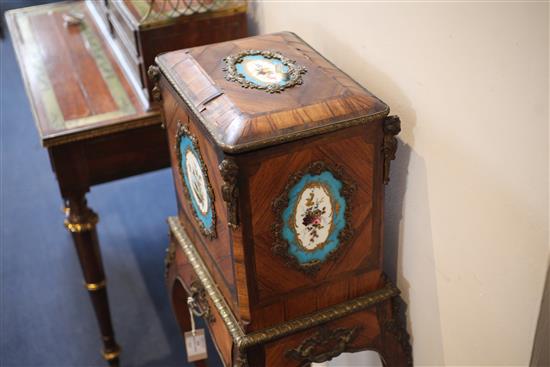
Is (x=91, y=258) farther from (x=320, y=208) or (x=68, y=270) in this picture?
(x=320, y=208)

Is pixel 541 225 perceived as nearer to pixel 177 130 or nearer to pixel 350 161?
pixel 350 161

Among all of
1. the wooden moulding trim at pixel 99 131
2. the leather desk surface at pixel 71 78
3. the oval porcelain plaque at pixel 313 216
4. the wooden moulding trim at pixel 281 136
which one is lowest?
the wooden moulding trim at pixel 99 131

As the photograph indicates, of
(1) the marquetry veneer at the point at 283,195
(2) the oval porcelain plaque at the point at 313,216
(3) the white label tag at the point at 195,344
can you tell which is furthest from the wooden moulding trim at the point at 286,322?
(3) the white label tag at the point at 195,344

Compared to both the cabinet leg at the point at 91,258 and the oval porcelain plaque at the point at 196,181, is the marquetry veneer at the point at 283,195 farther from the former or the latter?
the cabinet leg at the point at 91,258

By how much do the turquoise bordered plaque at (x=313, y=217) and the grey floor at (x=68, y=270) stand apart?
0.89 metres

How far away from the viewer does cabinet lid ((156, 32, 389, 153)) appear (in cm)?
93

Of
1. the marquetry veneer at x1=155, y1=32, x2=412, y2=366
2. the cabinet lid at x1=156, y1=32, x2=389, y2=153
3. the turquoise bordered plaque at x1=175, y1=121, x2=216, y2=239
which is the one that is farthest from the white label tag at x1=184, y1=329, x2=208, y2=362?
the cabinet lid at x1=156, y1=32, x2=389, y2=153

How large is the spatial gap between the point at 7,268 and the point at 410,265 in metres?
1.49

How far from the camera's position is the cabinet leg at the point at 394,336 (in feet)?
3.94

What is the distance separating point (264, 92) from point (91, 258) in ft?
2.69

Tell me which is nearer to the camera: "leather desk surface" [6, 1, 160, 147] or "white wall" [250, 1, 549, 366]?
"white wall" [250, 1, 549, 366]

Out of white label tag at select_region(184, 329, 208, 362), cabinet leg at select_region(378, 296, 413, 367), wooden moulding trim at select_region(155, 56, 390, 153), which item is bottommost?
white label tag at select_region(184, 329, 208, 362)

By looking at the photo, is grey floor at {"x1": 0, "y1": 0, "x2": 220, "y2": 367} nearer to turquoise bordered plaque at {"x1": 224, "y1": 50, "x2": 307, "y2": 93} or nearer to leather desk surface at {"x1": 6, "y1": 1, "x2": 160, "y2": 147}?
leather desk surface at {"x1": 6, "y1": 1, "x2": 160, "y2": 147}

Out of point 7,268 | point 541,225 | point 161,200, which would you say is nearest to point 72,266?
point 7,268
